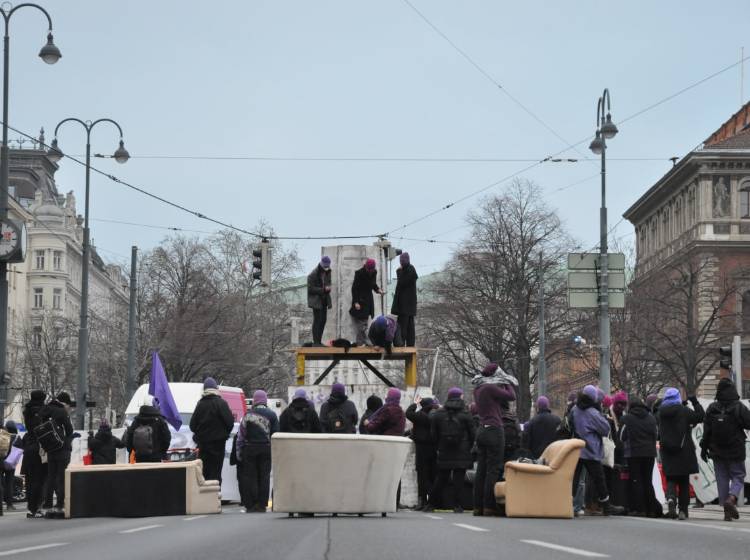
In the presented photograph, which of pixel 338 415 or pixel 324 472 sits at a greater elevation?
pixel 338 415

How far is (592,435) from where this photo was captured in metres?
19.5

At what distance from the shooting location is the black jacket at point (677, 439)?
19.2 metres

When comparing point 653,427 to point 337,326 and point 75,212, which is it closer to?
point 337,326

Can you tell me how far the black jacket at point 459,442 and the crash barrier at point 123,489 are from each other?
3.39 meters

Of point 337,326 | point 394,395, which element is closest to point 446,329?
point 337,326

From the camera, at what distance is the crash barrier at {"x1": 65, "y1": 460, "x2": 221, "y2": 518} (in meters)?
20.3

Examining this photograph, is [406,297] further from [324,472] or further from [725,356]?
[324,472]

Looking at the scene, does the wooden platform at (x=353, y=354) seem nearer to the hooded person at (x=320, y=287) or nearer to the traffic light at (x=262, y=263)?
the hooded person at (x=320, y=287)

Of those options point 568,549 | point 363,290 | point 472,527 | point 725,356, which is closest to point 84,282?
point 363,290

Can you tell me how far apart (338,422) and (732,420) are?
537cm

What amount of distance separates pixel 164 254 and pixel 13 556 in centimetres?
6503

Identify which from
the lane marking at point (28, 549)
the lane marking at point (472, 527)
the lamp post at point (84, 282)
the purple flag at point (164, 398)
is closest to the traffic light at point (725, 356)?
the purple flag at point (164, 398)

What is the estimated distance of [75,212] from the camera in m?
132

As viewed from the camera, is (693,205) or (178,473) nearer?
(178,473)
